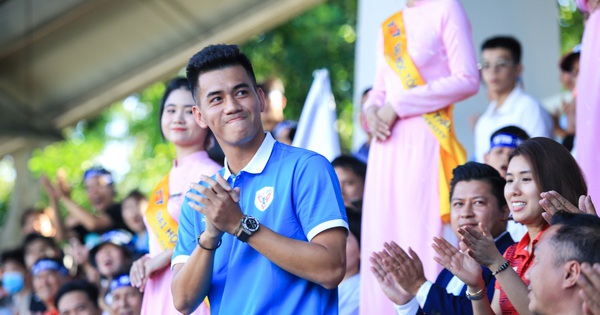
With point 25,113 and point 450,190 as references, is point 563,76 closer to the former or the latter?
point 450,190

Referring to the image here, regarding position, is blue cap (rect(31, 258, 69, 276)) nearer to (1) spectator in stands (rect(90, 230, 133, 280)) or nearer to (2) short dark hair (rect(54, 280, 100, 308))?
(1) spectator in stands (rect(90, 230, 133, 280))

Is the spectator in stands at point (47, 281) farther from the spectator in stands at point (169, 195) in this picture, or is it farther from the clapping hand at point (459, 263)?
the clapping hand at point (459, 263)

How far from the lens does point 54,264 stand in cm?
796

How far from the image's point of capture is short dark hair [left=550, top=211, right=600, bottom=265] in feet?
10.1

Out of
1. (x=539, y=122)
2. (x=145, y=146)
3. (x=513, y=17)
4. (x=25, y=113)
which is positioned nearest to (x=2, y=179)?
(x=145, y=146)

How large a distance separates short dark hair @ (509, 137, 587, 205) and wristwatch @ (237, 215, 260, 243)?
134 centimetres

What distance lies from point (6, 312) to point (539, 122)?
4.92 meters

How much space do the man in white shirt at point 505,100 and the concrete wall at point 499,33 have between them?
49.3 inches

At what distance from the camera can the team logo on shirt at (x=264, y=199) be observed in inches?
137

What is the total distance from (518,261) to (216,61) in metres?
1.44

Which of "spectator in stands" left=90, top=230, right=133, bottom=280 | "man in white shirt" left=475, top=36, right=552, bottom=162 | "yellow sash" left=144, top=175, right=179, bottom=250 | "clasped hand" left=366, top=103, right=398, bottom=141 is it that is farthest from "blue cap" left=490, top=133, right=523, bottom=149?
"spectator in stands" left=90, top=230, right=133, bottom=280

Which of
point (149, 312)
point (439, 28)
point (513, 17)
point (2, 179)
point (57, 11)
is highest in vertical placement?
point (2, 179)

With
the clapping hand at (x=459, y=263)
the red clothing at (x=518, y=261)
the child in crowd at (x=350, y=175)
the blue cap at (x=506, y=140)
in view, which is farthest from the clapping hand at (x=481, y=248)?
the child in crowd at (x=350, y=175)

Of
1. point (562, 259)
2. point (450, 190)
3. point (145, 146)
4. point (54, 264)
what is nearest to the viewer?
point (562, 259)
